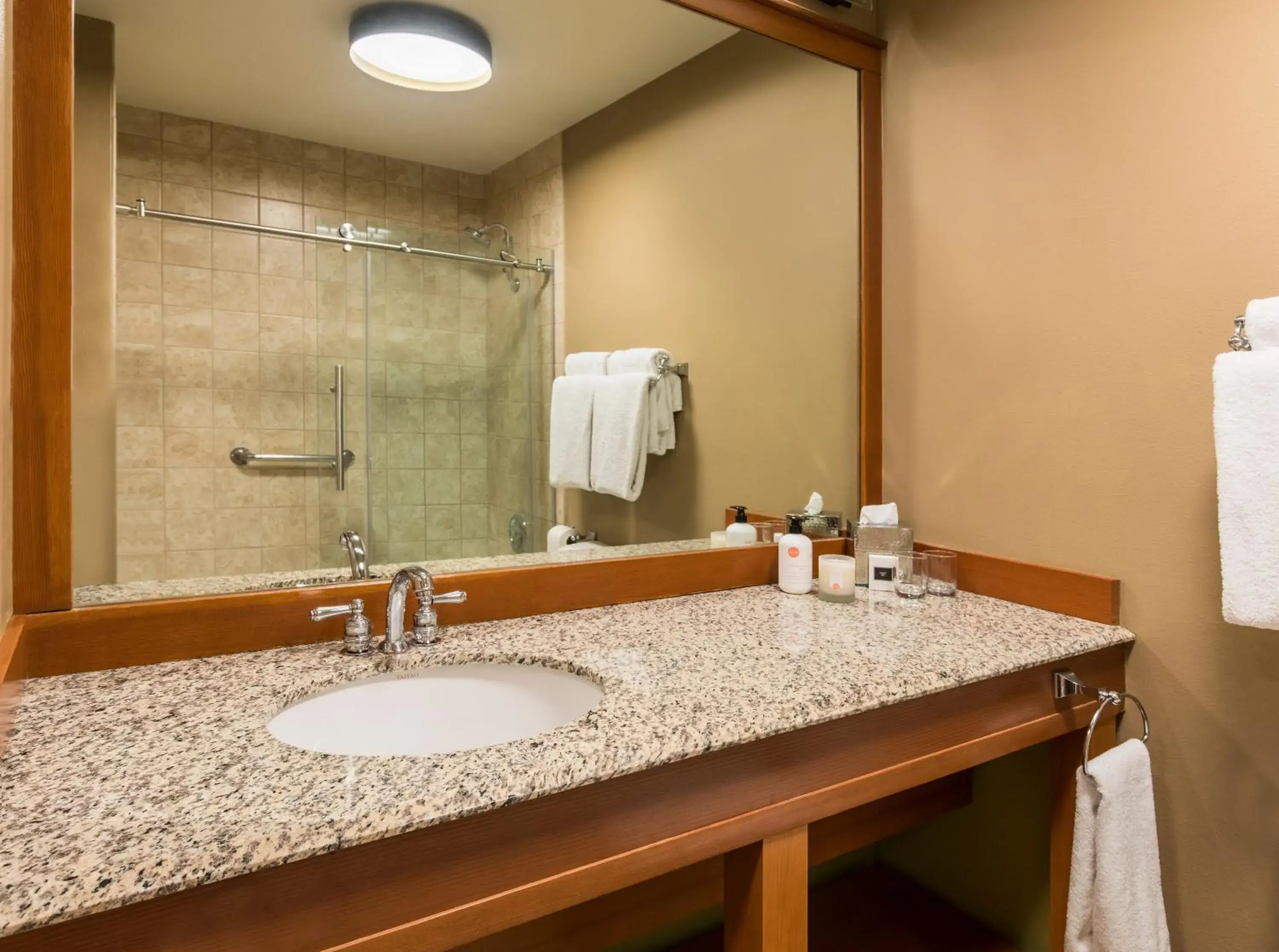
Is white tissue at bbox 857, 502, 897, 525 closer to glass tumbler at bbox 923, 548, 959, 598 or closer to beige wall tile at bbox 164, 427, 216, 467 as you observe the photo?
glass tumbler at bbox 923, 548, 959, 598

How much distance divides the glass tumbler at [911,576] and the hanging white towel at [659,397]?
1.72ft

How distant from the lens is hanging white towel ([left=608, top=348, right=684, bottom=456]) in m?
1.51

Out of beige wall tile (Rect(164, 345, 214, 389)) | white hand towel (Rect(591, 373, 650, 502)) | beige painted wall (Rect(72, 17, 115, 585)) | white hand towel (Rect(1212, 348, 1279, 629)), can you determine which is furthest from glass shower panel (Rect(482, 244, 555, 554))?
white hand towel (Rect(1212, 348, 1279, 629))

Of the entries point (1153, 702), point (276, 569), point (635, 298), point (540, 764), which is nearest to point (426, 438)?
point (276, 569)

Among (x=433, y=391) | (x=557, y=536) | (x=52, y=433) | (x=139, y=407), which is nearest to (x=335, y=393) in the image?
(x=433, y=391)

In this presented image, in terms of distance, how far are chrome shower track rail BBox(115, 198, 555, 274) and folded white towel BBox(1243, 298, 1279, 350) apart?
42.0 inches

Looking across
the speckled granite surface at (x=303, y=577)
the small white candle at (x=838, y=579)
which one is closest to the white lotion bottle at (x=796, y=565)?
the small white candle at (x=838, y=579)

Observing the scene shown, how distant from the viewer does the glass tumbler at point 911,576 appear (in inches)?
59.2

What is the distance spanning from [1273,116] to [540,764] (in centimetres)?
135

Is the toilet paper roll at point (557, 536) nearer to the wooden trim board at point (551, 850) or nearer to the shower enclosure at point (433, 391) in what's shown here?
the shower enclosure at point (433, 391)

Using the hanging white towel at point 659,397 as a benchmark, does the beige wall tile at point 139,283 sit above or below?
above

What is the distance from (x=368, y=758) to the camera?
772 millimetres

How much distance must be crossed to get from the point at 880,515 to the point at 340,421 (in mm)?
1085

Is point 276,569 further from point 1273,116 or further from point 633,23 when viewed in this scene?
point 1273,116
